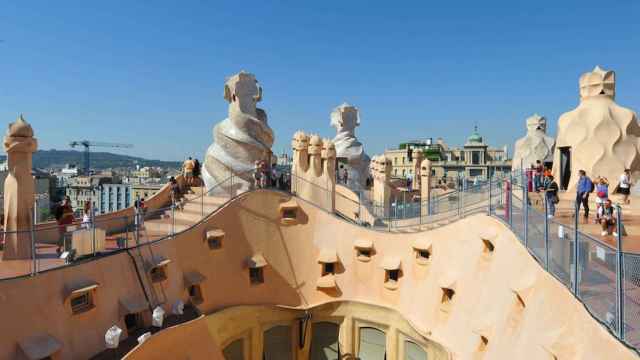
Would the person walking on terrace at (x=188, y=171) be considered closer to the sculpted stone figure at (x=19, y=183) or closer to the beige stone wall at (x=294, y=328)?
the beige stone wall at (x=294, y=328)

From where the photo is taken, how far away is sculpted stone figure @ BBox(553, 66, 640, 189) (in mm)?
14617

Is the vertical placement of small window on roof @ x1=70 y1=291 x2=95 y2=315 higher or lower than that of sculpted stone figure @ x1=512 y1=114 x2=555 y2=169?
lower

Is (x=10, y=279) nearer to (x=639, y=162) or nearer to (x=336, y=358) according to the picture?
(x=336, y=358)

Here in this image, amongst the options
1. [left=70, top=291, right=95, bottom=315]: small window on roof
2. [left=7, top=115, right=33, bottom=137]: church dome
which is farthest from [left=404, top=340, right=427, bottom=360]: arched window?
[left=7, top=115, right=33, bottom=137]: church dome

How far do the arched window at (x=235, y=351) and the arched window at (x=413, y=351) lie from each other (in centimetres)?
558

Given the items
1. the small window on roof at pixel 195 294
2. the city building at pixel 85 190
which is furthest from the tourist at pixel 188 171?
the city building at pixel 85 190

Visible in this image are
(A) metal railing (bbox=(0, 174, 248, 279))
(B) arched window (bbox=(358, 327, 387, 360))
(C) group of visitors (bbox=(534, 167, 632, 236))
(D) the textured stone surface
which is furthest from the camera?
(D) the textured stone surface

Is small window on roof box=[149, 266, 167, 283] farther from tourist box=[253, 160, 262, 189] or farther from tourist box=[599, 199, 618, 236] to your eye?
tourist box=[599, 199, 618, 236]

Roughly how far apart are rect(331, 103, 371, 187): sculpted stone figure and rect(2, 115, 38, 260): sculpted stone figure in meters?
19.3

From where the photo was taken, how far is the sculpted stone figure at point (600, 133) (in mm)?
14617

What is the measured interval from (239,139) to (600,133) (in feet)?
43.5

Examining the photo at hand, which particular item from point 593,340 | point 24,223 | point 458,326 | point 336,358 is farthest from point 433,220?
point 24,223

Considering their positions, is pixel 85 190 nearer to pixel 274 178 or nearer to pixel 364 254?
pixel 274 178

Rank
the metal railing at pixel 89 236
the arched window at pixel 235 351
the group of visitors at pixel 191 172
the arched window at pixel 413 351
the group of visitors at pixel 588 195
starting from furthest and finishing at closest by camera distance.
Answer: the group of visitors at pixel 191 172
the arched window at pixel 413 351
the arched window at pixel 235 351
the group of visitors at pixel 588 195
the metal railing at pixel 89 236
